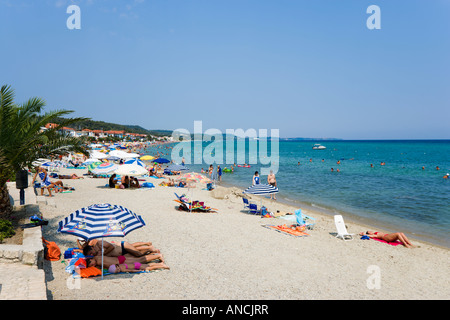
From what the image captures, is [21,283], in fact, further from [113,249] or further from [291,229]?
[291,229]

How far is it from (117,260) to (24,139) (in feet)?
14.2

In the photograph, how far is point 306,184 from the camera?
87.8ft

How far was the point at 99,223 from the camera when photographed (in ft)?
18.6

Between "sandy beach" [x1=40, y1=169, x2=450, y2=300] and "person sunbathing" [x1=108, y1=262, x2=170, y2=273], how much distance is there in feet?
0.41

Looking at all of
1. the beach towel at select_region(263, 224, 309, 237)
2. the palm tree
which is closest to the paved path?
the palm tree

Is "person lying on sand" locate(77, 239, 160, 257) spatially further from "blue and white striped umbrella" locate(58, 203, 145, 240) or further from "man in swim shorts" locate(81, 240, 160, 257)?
"blue and white striped umbrella" locate(58, 203, 145, 240)

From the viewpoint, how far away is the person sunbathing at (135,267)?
20.0 feet

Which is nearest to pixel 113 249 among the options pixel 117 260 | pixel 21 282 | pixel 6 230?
pixel 117 260

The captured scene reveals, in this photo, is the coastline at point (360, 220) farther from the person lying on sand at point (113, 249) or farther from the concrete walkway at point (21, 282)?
the concrete walkway at point (21, 282)

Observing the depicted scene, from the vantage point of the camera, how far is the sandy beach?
560 cm

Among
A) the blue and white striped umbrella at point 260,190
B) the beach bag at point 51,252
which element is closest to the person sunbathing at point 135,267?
the beach bag at point 51,252

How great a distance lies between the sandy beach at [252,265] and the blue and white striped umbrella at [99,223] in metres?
1.00

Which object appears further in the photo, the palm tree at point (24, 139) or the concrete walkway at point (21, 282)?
A: the palm tree at point (24, 139)
